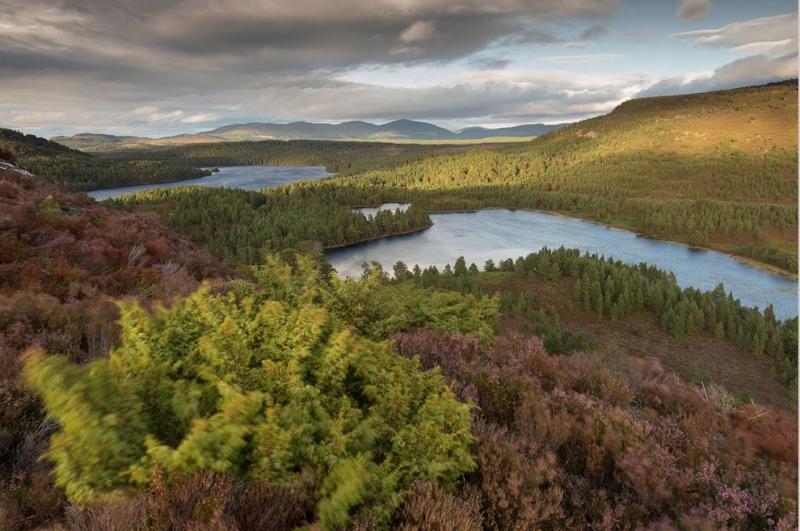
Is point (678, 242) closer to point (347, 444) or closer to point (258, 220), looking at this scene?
point (258, 220)

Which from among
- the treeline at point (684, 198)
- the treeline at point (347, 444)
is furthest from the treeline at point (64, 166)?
the treeline at point (347, 444)

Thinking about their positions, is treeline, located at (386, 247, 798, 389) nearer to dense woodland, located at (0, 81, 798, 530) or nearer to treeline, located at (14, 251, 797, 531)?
dense woodland, located at (0, 81, 798, 530)

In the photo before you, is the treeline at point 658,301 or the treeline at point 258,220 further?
the treeline at point 258,220

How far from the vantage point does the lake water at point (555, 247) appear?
276 feet

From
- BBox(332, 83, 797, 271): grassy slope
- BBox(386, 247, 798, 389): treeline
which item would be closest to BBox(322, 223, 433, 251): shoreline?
BBox(332, 83, 797, 271): grassy slope

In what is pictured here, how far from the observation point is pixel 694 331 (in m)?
54.9

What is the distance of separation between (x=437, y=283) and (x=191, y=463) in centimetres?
5629

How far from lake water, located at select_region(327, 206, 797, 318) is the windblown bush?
74.9 m

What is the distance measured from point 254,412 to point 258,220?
11036cm

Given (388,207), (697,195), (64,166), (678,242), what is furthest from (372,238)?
(64,166)

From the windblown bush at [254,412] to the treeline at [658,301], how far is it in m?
44.2

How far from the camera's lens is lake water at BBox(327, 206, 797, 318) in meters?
84.2

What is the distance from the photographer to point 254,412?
4.67m

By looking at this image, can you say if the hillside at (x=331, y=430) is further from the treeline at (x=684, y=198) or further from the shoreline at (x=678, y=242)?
the treeline at (x=684, y=198)
